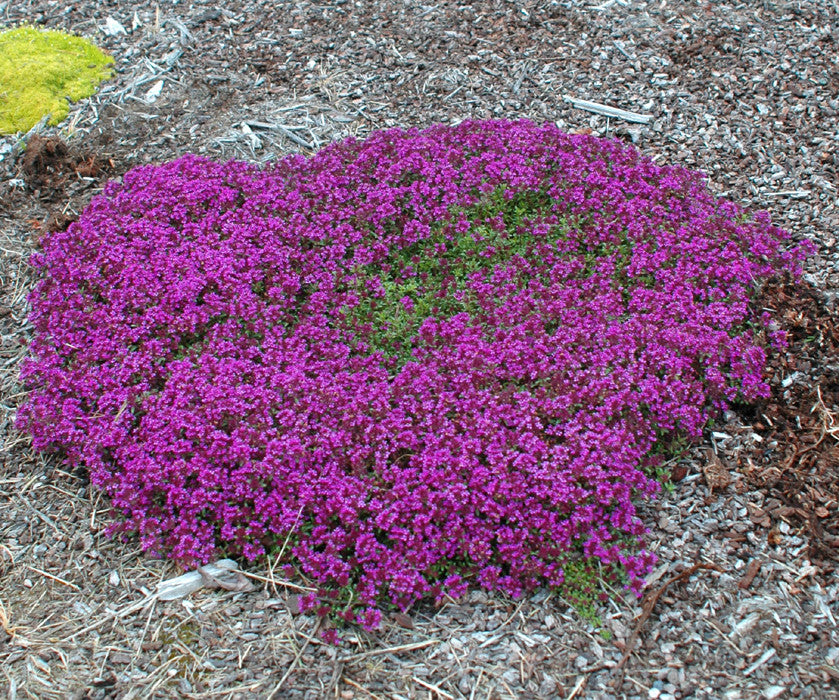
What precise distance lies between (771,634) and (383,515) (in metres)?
1.82

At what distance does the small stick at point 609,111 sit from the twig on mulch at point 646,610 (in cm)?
421

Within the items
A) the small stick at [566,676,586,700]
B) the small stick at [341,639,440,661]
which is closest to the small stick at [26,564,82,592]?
the small stick at [341,639,440,661]

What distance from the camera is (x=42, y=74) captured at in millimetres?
6797

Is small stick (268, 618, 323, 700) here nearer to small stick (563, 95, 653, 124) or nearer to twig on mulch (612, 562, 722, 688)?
twig on mulch (612, 562, 722, 688)

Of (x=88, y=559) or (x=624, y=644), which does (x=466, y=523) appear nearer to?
(x=624, y=644)

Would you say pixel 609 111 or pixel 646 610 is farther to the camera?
pixel 609 111

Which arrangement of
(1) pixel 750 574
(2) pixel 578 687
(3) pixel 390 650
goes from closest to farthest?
(2) pixel 578 687
(3) pixel 390 650
(1) pixel 750 574

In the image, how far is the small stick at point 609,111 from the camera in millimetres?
6445

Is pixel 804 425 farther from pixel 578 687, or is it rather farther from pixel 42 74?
pixel 42 74

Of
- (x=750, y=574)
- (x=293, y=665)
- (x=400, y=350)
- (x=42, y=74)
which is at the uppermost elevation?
(x=42, y=74)

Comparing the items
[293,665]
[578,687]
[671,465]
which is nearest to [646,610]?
[578,687]

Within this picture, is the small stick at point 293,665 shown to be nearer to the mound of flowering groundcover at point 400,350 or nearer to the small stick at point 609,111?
the mound of flowering groundcover at point 400,350

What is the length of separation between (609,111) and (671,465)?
3692 millimetres

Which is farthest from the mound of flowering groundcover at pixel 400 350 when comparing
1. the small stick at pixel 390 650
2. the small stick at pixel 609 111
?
the small stick at pixel 609 111
